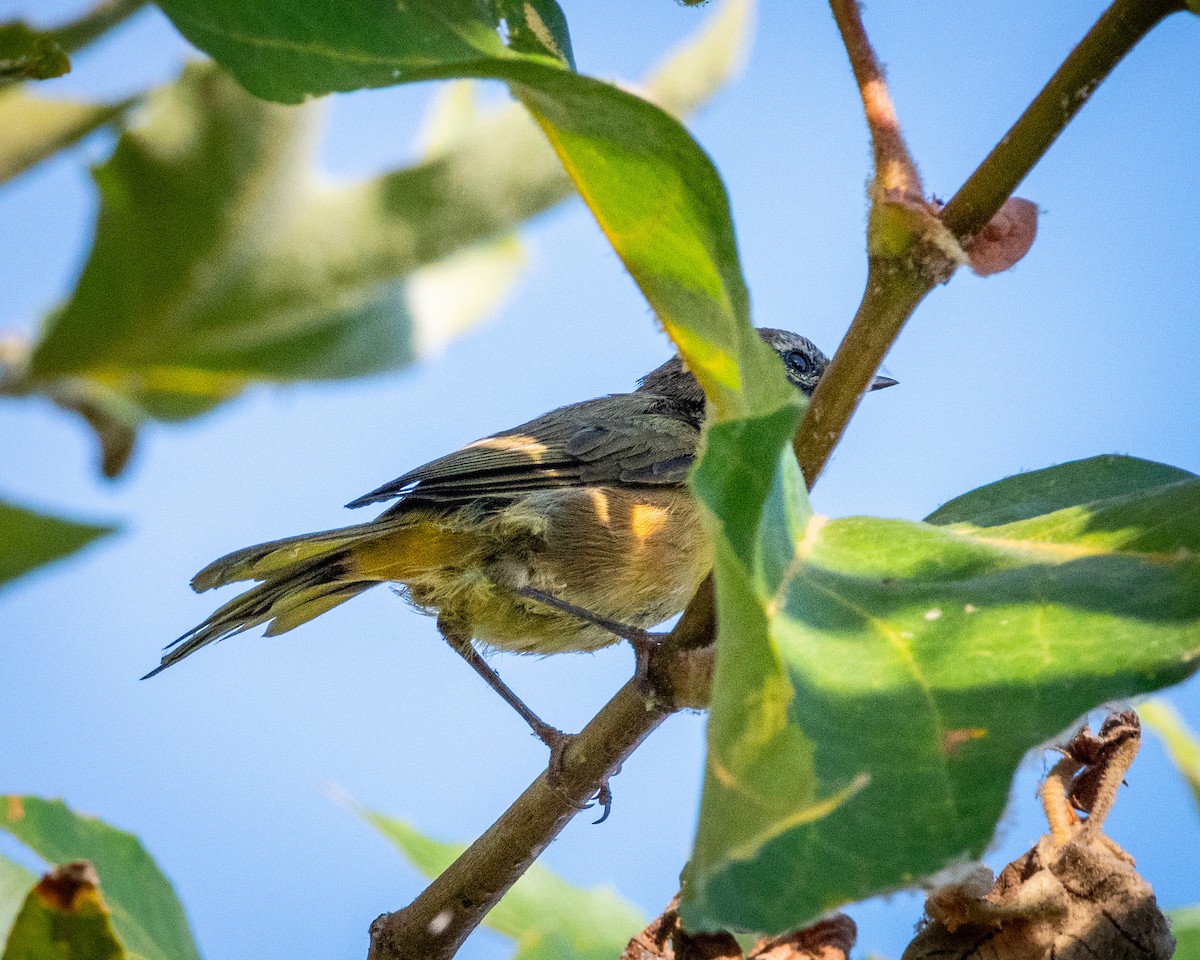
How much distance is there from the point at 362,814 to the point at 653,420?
3393mm

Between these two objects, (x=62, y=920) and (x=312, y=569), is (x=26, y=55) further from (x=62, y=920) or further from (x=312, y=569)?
(x=312, y=569)

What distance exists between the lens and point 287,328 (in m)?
1.63

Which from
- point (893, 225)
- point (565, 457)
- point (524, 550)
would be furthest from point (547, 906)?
point (565, 457)

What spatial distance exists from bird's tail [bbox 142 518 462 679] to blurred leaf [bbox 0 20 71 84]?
7.89ft

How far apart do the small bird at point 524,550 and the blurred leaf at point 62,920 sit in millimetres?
3174

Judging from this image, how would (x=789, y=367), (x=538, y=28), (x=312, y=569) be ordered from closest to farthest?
1. (x=538, y=28)
2. (x=312, y=569)
3. (x=789, y=367)

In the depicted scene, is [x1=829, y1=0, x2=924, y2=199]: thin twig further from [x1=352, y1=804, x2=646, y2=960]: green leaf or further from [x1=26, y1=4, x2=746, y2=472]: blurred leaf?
[x1=352, y1=804, x2=646, y2=960]: green leaf

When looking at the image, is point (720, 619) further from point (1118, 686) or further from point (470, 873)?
point (470, 873)

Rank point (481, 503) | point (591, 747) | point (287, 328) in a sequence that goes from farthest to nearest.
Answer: point (481, 503) → point (591, 747) → point (287, 328)

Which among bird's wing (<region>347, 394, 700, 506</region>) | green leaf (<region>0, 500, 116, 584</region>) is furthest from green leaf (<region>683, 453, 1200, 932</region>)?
bird's wing (<region>347, 394, 700, 506</region>)

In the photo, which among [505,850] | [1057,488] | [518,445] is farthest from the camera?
[518,445]

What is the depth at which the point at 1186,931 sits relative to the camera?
93.6 inches

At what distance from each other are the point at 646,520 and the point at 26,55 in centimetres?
371

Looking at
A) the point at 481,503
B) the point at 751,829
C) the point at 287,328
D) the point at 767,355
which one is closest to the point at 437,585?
the point at 481,503
